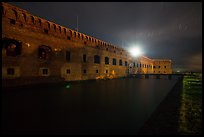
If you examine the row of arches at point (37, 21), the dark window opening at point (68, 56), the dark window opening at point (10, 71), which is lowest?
the dark window opening at point (10, 71)

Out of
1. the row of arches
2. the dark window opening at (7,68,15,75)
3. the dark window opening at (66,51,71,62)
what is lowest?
the dark window opening at (7,68,15,75)

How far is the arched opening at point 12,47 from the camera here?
427 inches

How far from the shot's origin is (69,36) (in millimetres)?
16594

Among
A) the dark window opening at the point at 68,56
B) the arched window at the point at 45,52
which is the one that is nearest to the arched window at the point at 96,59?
the dark window opening at the point at 68,56

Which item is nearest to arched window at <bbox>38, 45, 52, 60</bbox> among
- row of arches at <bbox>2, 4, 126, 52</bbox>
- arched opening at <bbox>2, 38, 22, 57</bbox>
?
row of arches at <bbox>2, 4, 126, 52</bbox>

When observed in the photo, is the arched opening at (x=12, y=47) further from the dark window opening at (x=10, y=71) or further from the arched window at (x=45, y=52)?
the arched window at (x=45, y=52)

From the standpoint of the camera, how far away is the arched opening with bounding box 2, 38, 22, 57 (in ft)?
35.6

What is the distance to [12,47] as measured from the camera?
1185 cm

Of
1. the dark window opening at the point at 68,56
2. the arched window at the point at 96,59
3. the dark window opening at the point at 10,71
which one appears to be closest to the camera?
the dark window opening at the point at 10,71

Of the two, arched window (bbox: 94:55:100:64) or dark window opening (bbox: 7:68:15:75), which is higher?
arched window (bbox: 94:55:100:64)

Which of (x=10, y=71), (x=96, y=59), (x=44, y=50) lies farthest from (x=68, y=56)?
(x=10, y=71)

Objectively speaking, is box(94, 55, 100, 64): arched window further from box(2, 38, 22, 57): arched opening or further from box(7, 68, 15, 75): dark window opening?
box(7, 68, 15, 75): dark window opening

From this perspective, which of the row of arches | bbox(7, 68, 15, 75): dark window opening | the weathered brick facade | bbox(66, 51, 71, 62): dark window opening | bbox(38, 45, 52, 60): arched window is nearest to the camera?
bbox(7, 68, 15, 75): dark window opening

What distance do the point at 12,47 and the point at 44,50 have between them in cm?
306
